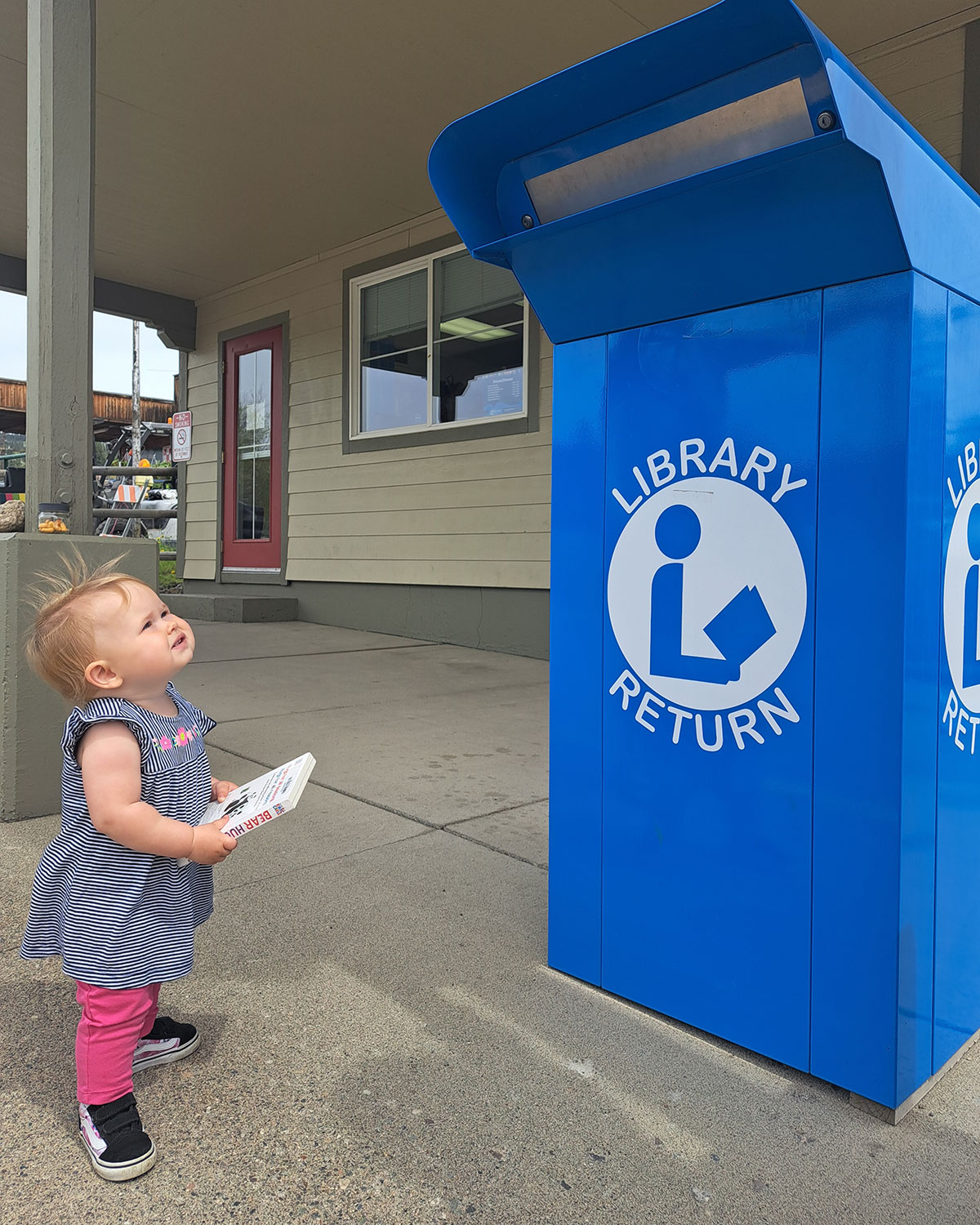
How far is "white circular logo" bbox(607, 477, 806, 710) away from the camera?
64.0 inches

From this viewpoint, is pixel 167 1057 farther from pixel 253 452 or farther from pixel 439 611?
pixel 253 452

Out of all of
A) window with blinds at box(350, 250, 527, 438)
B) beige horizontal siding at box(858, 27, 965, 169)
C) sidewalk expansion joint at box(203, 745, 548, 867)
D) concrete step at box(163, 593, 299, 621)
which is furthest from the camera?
concrete step at box(163, 593, 299, 621)

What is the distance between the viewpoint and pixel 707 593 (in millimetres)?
1706

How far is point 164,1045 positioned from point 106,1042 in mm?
277

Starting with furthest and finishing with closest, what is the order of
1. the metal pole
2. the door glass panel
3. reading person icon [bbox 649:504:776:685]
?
the metal pole, the door glass panel, reading person icon [bbox 649:504:776:685]

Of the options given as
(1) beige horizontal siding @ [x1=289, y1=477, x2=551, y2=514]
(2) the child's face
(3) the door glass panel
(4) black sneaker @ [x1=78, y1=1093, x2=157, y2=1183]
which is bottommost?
(4) black sneaker @ [x1=78, y1=1093, x2=157, y2=1183]

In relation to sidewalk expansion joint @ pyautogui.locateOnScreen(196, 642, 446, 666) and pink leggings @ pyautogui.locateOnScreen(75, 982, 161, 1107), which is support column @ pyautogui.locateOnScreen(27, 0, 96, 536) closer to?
pink leggings @ pyautogui.locateOnScreen(75, 982, 161, 1107)

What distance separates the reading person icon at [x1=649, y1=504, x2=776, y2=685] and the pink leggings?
112cm

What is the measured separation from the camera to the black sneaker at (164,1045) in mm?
1687

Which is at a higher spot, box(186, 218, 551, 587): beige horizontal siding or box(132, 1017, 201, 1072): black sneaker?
box(186, 218, 551, 587): beige horizontal siding

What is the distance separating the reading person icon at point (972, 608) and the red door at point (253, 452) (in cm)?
872

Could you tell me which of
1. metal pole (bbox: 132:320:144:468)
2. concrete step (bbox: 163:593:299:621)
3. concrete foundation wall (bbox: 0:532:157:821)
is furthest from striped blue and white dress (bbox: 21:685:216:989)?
metal pole (bbox: 132:320:144:468)

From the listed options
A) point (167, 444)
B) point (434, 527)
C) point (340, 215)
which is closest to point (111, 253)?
point (340, 215)

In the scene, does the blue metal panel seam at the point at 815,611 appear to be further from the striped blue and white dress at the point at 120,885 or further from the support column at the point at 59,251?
the support column at the point at 59,251
